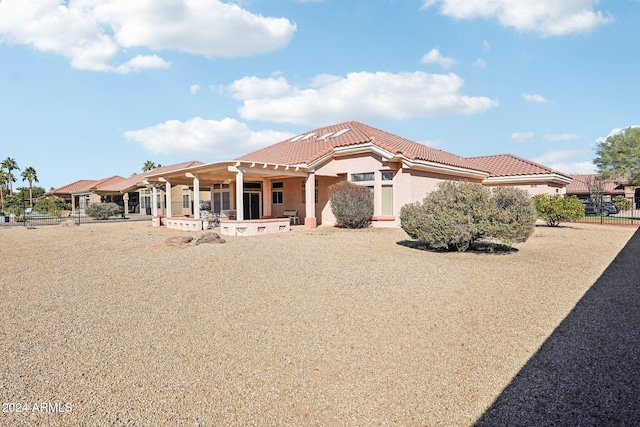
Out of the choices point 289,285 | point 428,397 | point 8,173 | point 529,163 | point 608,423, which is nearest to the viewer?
point 608,423

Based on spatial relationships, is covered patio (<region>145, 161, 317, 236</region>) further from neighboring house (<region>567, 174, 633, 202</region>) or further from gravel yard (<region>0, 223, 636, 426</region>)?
neighboring house (<region>567, 174, 633, 202</region>)

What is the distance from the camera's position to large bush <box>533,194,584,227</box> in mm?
19188

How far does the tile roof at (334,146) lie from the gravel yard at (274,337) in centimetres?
999

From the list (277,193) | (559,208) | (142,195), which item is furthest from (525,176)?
(142,195)

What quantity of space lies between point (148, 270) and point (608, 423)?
868 centimetres

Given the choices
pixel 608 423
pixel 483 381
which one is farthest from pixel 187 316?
pixel 608 423

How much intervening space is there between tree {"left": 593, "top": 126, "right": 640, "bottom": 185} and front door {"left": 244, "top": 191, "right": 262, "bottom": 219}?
3418 cm

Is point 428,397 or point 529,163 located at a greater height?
point 529,163

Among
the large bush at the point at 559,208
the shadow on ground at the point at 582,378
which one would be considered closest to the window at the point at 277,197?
the large bush at the point at 559,208

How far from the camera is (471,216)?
10391 mm

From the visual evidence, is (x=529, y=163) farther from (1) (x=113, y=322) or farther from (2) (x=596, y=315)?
(1) (x=113, y=322)

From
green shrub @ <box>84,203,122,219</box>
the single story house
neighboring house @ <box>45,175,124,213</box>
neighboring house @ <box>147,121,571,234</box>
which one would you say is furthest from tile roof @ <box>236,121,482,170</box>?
the single story house

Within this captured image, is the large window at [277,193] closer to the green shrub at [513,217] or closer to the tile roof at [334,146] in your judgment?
the tile roof at [334,146]

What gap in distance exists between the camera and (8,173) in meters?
56.8
